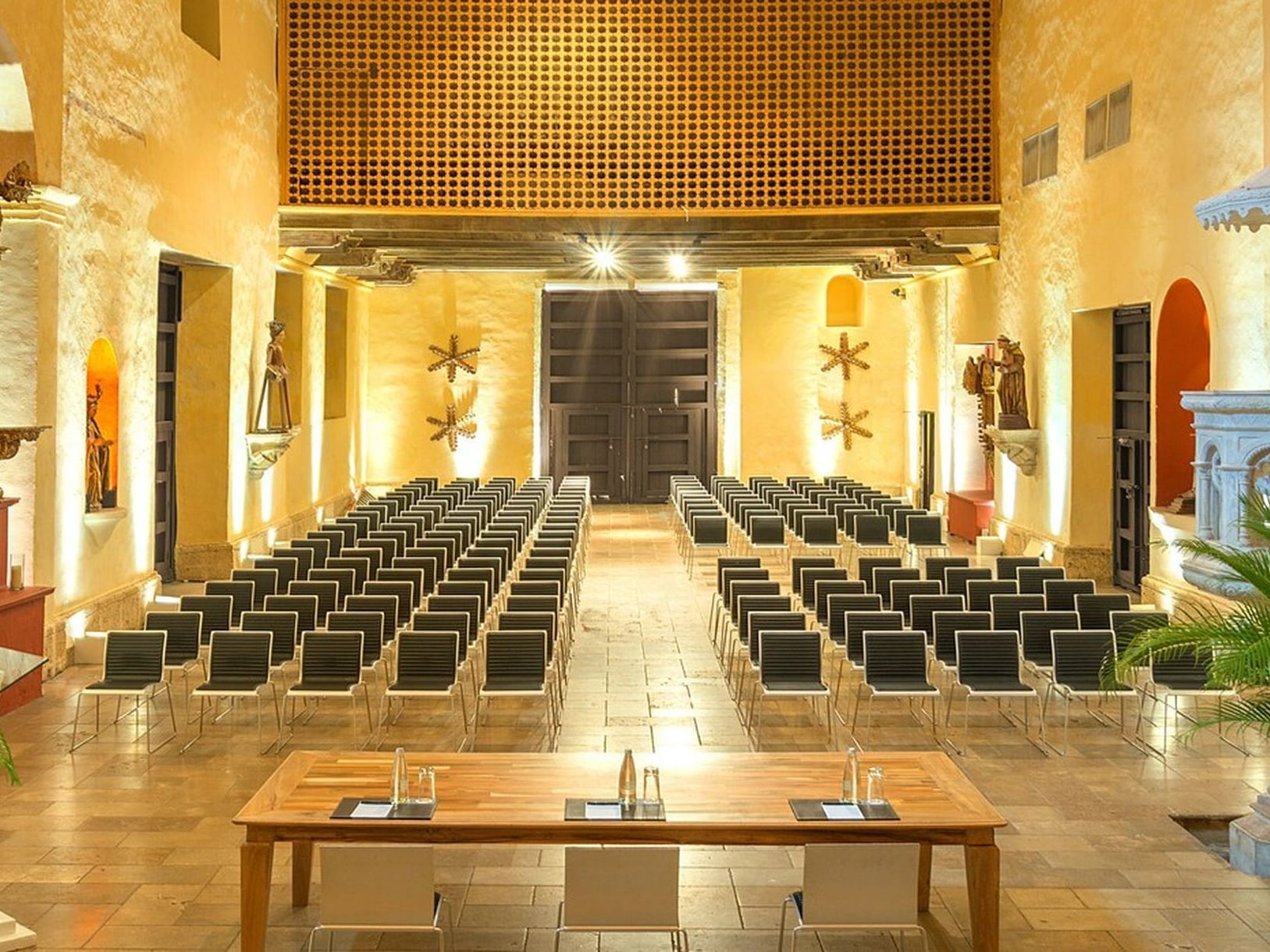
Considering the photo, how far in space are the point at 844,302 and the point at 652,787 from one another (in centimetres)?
2234

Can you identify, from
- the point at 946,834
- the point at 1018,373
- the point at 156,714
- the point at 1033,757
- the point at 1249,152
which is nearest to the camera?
the point at 946,834

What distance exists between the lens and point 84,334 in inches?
502

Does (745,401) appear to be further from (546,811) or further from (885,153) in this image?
(546,811)

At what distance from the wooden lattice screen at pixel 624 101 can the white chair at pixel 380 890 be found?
14.2 metres

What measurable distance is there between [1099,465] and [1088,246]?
2.64m

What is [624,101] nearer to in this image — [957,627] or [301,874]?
[957,627]

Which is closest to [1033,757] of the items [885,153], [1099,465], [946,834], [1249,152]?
[946,834]

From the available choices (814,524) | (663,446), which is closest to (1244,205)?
(814,524)

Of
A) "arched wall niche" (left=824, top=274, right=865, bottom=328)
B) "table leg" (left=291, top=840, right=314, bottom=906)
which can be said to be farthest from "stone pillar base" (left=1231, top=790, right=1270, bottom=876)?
"arched wall niche" (left=824, top=274, right=865, bottom=328)

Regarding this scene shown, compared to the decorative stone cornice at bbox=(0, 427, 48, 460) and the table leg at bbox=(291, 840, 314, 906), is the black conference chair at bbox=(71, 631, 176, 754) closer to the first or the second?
the decorative stone cornice at bbox=(0, 427, 48, 460)

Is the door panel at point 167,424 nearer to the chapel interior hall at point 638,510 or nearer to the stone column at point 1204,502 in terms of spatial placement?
the chapel interior hall at point 638,510

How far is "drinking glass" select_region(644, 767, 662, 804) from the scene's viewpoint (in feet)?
19.6

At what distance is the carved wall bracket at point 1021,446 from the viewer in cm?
1820

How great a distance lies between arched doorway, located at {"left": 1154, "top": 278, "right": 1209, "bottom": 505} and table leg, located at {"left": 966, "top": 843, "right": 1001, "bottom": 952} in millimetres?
9638
